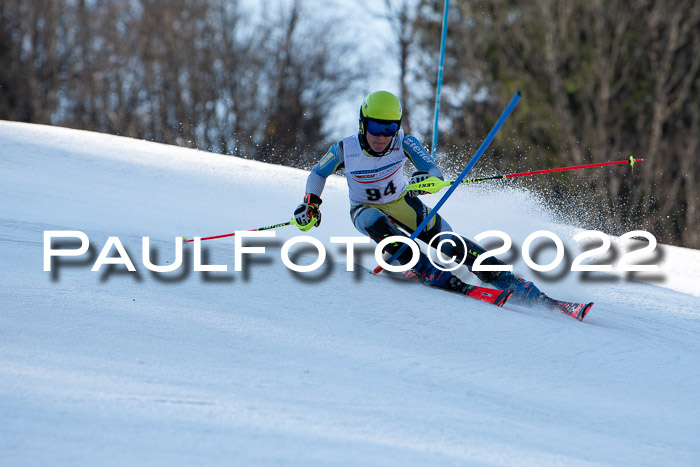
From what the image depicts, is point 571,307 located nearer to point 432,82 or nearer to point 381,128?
point 381,128

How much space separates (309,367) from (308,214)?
1.71 meters

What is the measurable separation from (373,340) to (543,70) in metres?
15.7

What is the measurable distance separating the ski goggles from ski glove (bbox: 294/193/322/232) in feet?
1.66

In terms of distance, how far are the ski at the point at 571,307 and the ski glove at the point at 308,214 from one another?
Result: 1320 millimetres

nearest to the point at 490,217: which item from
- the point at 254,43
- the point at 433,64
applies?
the point at 433,64

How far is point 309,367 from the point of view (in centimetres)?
278

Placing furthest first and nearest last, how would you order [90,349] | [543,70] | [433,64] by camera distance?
[433,64], [543,70], [90,349]

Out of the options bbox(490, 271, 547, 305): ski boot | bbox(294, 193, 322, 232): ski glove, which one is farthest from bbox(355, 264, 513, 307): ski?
bbox(294, 193, 322, 232): ski glove

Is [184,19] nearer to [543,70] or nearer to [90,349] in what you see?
[543,70]

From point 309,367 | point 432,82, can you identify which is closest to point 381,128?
point 309,367

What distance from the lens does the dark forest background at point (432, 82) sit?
16391 mm

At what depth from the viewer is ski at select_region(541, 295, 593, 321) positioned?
13.5ft

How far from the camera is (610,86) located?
54.8 feet

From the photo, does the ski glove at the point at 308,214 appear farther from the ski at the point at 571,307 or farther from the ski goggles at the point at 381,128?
the ski at the point at 571,307
